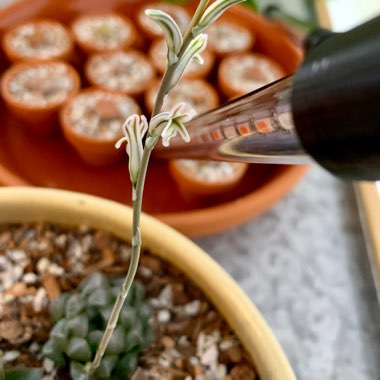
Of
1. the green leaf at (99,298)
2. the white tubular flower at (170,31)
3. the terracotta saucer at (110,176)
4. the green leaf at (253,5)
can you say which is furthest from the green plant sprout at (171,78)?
the green leaf at (253,5)

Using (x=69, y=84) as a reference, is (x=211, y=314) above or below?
below

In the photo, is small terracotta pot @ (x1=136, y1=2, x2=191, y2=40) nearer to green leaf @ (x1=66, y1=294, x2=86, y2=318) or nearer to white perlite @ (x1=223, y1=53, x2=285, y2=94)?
white perlite @ (x1=223, y1=53, x2=285, y2=94)

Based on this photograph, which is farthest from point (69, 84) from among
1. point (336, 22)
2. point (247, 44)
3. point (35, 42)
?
point (336, 22)

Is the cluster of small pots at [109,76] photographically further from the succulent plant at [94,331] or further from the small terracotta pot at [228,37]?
the succulent plant at [94,331]

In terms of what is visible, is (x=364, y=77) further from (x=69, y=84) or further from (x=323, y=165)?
(x=69, y=84)

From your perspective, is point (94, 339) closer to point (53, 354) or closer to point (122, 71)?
point (53, 354)

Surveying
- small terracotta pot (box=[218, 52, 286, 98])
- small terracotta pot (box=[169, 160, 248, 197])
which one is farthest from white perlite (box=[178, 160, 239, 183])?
small terracotta pot (box=[218, 52, 286, 98])
